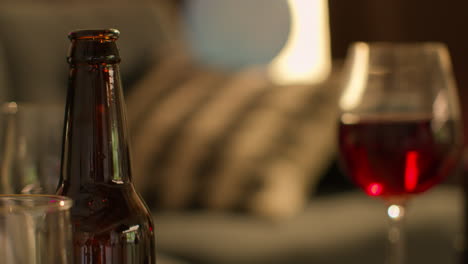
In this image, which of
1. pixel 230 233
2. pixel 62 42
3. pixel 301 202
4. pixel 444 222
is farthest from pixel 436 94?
pixel 62 42

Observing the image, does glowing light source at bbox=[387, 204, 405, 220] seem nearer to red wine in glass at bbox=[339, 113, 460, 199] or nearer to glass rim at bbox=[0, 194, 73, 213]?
red wine in glass at bbox=[339, 113, 460, 199]

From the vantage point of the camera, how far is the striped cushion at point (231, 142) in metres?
1.89

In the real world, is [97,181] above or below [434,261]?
above

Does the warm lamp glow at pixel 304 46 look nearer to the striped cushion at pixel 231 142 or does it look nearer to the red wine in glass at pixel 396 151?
the striped cushion at pixel 231 142

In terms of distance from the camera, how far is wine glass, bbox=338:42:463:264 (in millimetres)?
734

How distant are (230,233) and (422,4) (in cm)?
213

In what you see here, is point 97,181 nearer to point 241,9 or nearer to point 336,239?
point 336,239

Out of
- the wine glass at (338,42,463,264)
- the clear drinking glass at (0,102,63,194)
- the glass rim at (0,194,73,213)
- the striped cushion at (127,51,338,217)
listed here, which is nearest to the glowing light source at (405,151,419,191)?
the wine glass at (338,42,463,264)

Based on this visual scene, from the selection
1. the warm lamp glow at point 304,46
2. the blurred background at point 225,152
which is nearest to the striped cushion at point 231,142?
the blurred background at point 225,152

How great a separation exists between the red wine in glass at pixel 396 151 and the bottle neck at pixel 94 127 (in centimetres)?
41

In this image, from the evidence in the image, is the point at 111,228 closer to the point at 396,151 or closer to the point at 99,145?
the point at 99,145

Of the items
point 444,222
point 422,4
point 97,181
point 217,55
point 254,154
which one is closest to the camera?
point 97,181

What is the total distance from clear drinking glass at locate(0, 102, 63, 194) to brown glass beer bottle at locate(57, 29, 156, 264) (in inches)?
5.9

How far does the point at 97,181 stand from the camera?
0.38 m
